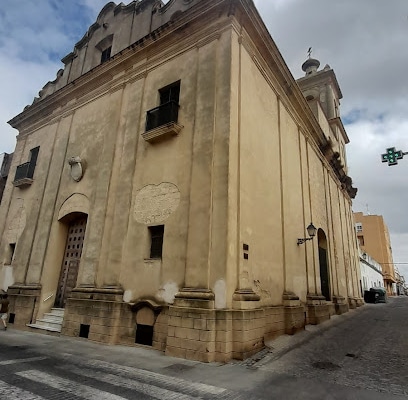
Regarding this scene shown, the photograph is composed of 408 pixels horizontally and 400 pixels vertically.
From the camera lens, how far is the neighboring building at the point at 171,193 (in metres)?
7.55

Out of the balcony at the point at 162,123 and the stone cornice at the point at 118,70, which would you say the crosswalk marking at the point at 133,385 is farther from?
the stone cornice at the point at 118,70

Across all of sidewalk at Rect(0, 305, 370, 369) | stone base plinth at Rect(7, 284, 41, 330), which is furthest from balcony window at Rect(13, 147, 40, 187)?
sidewalk at Rect(0, 305, 370, 369)

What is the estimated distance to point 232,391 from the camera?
4.69 m

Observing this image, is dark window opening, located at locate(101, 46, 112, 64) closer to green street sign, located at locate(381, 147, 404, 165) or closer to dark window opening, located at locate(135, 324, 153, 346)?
dark window opening, located at locate(135, 324, 153, 346)

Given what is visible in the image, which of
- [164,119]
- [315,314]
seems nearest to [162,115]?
[164,119]

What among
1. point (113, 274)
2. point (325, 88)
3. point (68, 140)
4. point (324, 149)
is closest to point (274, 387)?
point (113, 274)

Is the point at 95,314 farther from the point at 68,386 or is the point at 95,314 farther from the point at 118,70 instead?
the point at 118,70

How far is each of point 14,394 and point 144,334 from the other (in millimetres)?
4060

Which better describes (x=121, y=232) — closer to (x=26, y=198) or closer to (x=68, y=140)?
(x=68, y=140)

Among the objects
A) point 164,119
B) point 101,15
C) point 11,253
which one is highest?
point 101,15

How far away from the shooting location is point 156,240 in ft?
28.9

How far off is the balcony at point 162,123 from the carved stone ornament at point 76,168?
3.37 m

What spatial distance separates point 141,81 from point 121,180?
3.89 m

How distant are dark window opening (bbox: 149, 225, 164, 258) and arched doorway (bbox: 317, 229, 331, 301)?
9869 mm
